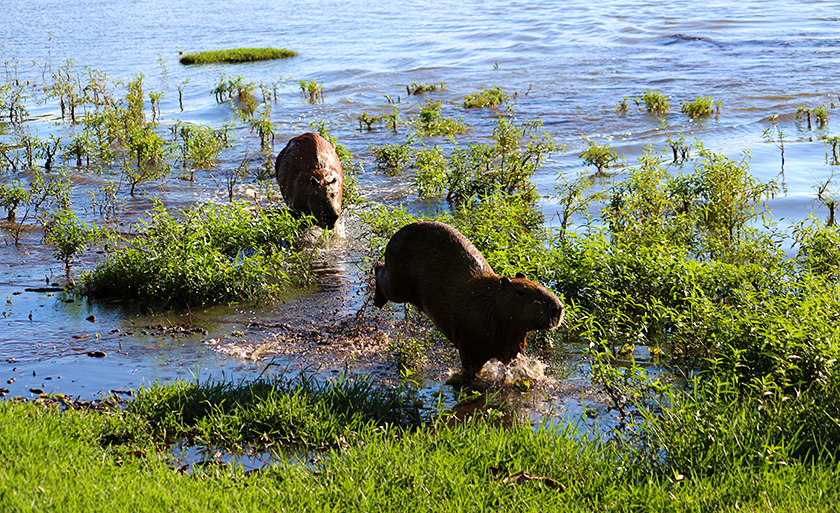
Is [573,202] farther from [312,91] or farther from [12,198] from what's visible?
[312,91]

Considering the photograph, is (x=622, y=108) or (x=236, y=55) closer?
(x=622, y=108)

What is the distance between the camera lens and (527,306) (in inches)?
197

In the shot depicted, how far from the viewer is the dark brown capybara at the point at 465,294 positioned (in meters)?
5.06

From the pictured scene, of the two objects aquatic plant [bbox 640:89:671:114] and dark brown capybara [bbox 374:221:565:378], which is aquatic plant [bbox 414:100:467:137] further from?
dark brown capybara [bbox 374:221:565:378]

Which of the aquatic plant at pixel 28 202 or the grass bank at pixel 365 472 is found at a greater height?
the aquatic plant at pixel 28 202

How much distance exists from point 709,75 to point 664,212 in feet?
41.5

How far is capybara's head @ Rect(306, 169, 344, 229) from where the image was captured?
919 centimetres

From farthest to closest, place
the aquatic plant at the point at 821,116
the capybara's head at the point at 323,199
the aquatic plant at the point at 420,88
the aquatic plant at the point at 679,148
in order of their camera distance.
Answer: the aquatic plant at the point at 420,88 → the aquatic plant at the point at 821,116 → the aquatic plant at the point at 679,148 → the capybara's head at the point at 323,199

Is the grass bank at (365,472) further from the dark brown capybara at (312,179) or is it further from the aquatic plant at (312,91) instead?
the aquatic plant at (312,91)

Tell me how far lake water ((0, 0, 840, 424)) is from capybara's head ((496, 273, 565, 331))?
738 millimetres

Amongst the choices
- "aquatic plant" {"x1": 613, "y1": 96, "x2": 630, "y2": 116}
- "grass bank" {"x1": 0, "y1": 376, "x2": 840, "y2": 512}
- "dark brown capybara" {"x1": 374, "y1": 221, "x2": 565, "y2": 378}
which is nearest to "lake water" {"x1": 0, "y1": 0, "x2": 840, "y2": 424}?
"aquatic plant" {"x1": 613, "y1": 96, "x2": 630, "y2": 116}

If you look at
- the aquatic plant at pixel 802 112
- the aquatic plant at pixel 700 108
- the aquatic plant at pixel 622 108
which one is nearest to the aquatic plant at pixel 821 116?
the aquatic plant at pixel 802 112

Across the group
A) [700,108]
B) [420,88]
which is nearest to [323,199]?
[700,108]

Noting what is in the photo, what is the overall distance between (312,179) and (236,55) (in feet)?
61.8
